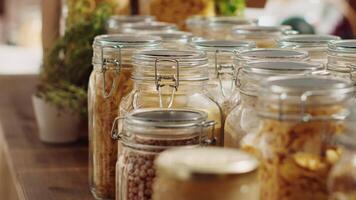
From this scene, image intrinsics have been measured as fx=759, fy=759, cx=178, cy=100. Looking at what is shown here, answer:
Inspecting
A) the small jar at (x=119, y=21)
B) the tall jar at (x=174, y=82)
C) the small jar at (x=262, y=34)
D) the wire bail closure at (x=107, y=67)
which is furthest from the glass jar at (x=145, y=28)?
the tall jar at (x=174, y=82)

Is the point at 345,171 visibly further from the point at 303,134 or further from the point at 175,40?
the point at 175,40

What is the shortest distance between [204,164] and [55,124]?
0.69 m

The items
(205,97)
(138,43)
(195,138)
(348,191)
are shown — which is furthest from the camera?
(138,43)

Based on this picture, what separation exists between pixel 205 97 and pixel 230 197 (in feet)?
0.76

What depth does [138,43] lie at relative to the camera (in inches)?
32.9

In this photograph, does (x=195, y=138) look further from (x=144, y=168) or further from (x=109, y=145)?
(x=109, y=145)

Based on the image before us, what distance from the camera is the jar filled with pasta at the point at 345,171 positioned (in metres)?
0.49

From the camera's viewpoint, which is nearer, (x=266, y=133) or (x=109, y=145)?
(x=266, y=133)

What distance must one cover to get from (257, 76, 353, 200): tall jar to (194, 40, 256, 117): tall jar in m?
0.22

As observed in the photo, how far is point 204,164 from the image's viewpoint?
0.50 metres

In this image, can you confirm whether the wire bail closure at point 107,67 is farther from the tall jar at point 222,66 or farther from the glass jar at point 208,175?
the glass jar at point 208,175

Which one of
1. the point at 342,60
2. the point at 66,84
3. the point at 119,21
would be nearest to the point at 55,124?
the point at 66,84

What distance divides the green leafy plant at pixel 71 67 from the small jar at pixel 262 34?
259 millimetres

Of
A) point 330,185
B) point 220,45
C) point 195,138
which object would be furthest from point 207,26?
point 330,185
